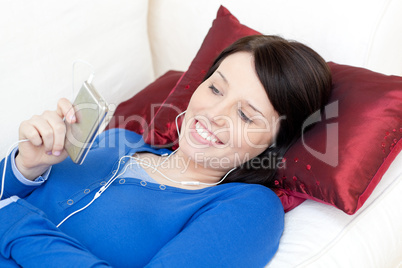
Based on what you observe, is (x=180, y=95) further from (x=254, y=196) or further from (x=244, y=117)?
(x=254, y=196)

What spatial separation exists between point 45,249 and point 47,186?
262 mm

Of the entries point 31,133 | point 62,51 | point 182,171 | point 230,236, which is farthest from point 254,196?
point 62,51

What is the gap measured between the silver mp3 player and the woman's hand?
0.02 meters

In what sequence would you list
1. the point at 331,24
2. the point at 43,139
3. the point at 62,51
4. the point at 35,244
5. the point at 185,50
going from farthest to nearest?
the point at 185,50
the point at 62,51
the point at 331,24
the point at 43,139
the point at 35,244

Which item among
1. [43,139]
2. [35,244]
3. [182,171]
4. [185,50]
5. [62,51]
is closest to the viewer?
[35,244]

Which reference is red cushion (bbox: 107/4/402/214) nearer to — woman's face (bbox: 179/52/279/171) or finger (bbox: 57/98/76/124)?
woman's face (bbox: 179/52/279/171)

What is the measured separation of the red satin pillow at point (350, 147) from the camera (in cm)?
113

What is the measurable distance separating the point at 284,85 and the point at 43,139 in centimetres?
60

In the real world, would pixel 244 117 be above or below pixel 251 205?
above

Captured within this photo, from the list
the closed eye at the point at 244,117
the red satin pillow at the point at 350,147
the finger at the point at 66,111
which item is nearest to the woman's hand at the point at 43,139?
the finger at the point at 66,111

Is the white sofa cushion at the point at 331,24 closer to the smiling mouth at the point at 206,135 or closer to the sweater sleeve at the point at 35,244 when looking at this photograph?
the smiling mouth at the point at 206,135

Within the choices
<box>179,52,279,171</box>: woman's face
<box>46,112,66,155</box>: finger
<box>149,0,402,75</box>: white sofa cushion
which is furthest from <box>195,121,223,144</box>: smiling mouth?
<box>149,0,402,75</box>: white sofa cushion

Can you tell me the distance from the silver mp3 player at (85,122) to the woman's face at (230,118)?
291 mm

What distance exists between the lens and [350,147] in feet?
3.81
